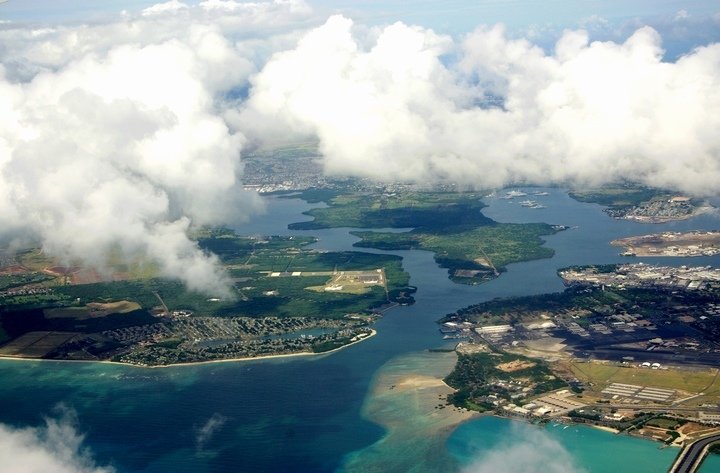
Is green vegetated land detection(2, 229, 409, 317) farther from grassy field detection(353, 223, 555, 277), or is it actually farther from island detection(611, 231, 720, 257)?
island detection(611, 231, 720, 257)

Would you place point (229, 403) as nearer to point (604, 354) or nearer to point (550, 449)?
point (550, 449)

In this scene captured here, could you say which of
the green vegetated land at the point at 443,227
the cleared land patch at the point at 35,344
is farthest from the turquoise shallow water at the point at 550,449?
the green vegetated land at the point at 443,227

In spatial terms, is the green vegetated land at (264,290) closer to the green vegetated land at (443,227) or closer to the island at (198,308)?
the island at (198,308)

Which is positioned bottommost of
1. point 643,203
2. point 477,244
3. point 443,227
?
point 477,244

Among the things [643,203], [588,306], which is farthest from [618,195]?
[588,306]

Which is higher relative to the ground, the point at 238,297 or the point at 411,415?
the point at 238,297

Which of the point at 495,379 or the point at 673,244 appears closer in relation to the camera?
the point at 495,379

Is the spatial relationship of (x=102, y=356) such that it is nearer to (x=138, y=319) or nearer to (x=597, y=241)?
(x=138, y=319)

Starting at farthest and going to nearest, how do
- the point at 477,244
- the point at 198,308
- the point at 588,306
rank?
the point at 477,244
the point at 198,308
the point at 588,306
